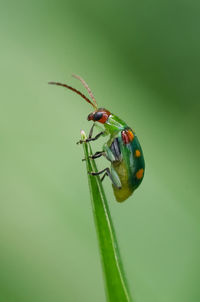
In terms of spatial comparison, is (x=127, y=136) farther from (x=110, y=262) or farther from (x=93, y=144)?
(x=110, y=262)

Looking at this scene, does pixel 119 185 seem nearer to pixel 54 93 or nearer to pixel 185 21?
pixel 54 93

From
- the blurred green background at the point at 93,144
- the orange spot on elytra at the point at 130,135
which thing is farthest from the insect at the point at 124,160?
the blurred green background at the point at 93,144

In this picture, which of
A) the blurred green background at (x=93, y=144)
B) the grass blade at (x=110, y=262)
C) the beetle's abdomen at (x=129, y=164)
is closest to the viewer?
the grass blade at (x=110, y=262)

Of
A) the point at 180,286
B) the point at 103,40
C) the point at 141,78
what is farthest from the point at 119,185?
the point at 103,40

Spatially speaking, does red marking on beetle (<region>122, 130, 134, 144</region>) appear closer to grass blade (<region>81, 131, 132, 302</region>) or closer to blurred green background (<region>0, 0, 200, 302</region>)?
blurred green background (<region>0, 0, 200, 302</region>)

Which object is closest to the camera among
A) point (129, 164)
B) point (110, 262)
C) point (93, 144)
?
point (110, 262)

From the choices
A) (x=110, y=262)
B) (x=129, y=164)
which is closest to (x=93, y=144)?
(x=129, y=164)

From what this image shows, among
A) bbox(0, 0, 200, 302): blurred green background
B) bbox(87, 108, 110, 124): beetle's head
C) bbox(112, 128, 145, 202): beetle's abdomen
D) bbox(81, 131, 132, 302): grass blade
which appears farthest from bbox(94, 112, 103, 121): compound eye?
bbox(81, 131, 132, 302): grass blade

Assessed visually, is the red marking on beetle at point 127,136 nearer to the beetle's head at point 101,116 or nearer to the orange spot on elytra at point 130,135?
the orange spot on elytra at point 130,135
